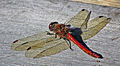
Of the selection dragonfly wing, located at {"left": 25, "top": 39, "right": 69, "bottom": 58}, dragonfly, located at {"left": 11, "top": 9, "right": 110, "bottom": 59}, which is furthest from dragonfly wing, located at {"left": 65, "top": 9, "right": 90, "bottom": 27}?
dragonfly wing, located at {"left": 25, "top": 39, "right": 69, "bottom": 58}

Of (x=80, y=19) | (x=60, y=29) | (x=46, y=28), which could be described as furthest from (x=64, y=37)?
→ (x=80, y=19)

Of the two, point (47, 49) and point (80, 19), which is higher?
point (80, 19)

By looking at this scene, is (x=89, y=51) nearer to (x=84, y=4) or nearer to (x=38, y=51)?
(x=38, y=51)

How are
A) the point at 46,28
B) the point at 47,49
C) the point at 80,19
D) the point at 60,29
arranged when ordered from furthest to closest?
the point at 80,19
the point at 60,29
the point at 46,28
the point at 47,49

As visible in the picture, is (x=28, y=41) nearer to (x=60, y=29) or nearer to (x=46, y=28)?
(x=46, y=28)

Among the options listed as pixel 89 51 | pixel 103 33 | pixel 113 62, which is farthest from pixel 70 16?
pixel 113 62

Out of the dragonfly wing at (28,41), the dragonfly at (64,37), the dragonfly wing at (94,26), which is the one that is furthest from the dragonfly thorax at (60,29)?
the dragonfly wing at (94,26)

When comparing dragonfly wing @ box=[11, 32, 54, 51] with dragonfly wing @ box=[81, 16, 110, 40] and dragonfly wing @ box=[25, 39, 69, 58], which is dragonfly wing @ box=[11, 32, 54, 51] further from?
dragonfly wing @ box=[81, 16, 110, 40]

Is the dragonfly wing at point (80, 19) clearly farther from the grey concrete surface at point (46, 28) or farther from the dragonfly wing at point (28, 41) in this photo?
the dragonfly wing at point (28, 41)
